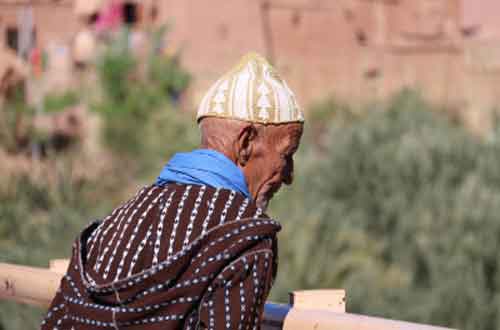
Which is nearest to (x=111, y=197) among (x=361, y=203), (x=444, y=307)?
(x=361, y=203)

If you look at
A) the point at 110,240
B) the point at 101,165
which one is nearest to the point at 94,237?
the point at 110,240

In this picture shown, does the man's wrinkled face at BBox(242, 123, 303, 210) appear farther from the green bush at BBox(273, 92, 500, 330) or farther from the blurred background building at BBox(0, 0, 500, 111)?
the blurred background building at BBox(0, 0, 500, 111)

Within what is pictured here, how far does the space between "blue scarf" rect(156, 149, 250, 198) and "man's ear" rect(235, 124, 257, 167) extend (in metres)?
0.02

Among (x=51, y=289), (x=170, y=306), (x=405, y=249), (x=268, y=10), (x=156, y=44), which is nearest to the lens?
(x=170, y=306)

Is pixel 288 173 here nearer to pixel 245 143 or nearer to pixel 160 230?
pixel 245 143

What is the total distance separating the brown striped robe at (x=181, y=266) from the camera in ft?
5.80

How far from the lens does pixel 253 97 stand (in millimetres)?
1963

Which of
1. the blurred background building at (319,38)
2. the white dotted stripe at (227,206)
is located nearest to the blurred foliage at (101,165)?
the blurred background building at (319,38)

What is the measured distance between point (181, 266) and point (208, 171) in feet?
0.69

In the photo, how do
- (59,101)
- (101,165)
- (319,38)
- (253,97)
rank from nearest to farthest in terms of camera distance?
(253,97) < (101,165) < (59,101) < (319,38)

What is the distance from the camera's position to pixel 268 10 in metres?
21.6

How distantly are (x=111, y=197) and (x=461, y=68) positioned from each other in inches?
632

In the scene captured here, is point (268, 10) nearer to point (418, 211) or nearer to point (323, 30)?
point (323, 30)

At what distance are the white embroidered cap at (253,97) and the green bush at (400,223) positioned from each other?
504cm
